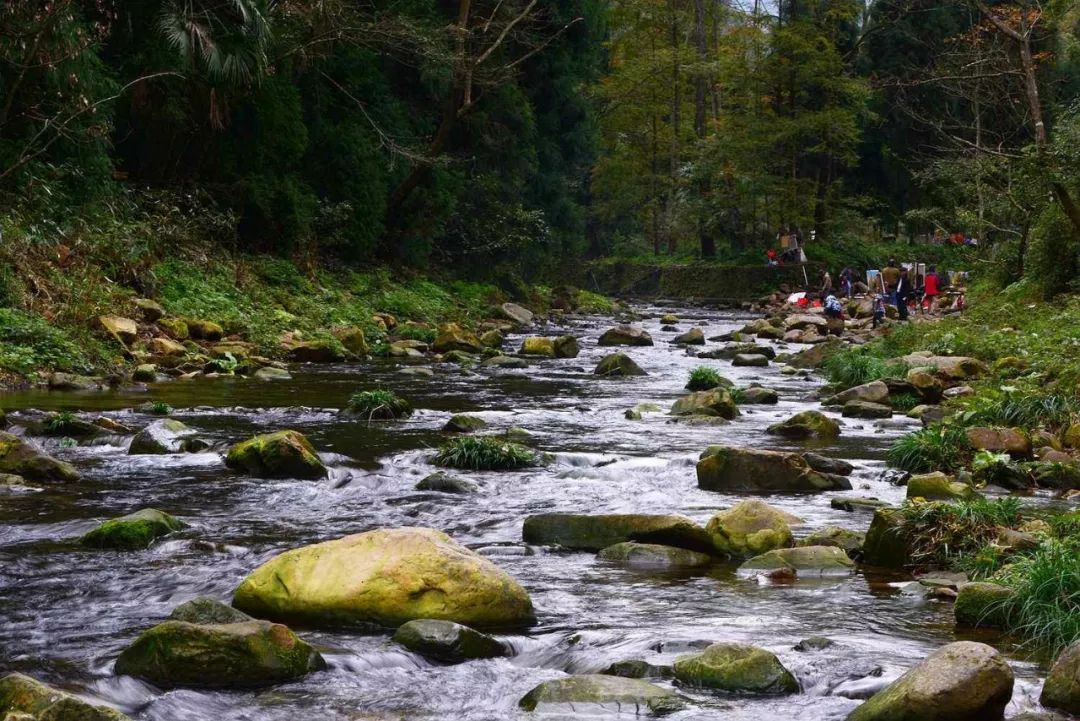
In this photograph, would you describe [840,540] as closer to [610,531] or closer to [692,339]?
[610,531]

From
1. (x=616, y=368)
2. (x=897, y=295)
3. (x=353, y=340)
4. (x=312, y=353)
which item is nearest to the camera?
(x=616, y=368)

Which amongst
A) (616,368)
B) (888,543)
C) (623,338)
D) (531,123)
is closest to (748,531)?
(888,543)

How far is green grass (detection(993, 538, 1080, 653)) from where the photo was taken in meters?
5.46

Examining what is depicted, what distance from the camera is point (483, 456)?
1050 cm

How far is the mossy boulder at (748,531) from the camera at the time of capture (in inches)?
292

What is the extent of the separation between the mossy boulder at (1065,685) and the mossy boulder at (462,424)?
8253 millimetres

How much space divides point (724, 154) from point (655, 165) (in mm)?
8191

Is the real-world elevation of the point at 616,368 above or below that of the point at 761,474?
below

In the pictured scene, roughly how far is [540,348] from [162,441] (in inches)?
481

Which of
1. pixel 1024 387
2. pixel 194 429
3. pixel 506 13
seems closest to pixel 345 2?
pixel 506 13

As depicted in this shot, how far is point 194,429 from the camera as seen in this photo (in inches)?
459

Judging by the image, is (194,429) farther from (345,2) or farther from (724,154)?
(724,154)

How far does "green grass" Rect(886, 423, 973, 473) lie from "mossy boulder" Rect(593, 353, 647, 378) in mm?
8740

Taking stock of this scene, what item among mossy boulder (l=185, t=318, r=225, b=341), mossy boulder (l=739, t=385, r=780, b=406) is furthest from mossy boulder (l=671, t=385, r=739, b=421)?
mossy boulder (l=185, t=318, r=225, b=341)
